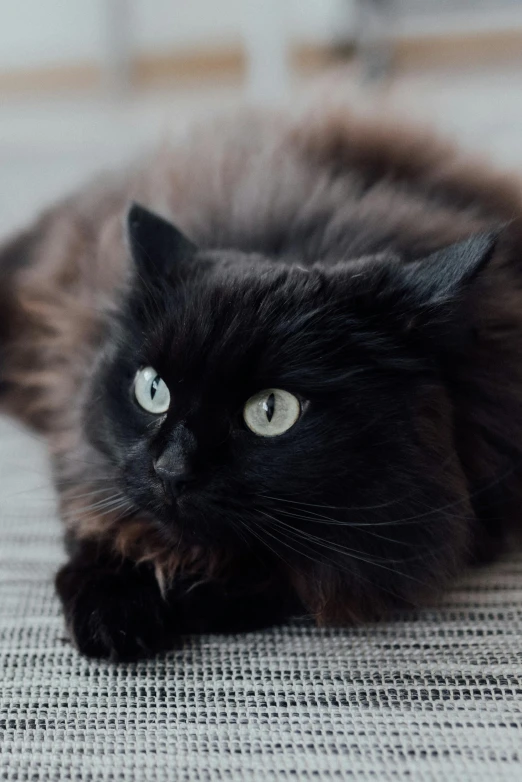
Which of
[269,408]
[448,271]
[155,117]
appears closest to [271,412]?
[269,408]

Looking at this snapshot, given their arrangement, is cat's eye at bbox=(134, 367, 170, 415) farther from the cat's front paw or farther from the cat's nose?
the cat's front paw

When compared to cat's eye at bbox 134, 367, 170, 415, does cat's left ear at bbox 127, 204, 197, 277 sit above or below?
above

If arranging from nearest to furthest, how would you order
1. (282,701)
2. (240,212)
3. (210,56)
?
(282,701) < (240,212) < (210,56)

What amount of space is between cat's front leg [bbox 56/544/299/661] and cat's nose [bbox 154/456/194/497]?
0.14 m

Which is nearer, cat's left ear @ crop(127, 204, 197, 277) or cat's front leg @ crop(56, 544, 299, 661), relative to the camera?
cat's front leg @ crop(56, 544, 299, 661)

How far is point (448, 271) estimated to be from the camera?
0.89 m

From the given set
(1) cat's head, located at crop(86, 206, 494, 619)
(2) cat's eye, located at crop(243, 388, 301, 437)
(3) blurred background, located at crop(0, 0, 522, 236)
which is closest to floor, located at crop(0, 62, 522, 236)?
(3) blurred background, located at crop(0, 0, 522, 236)

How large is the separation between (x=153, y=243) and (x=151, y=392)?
8.6 inches

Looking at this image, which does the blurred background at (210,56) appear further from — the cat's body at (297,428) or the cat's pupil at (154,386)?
the cat's pupil at (154,386)

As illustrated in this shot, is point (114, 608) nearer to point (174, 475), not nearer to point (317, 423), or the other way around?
point (174, 475)

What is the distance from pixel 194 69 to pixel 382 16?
1217mm

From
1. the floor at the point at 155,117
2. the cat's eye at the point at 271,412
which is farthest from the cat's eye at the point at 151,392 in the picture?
the floor at the point at 155,117

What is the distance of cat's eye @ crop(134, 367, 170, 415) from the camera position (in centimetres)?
95

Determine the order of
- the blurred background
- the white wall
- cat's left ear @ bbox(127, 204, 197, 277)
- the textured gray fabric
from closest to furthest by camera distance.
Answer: the textured gray fabric < cat's left ear @ bbox(127, 204, 197, 277) < the blurred background < the white wall
